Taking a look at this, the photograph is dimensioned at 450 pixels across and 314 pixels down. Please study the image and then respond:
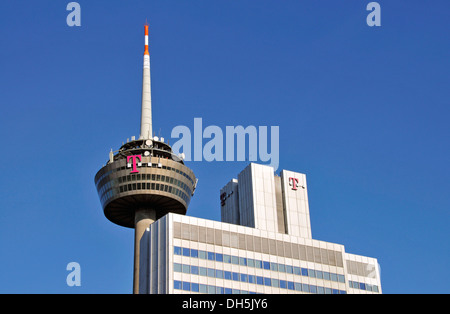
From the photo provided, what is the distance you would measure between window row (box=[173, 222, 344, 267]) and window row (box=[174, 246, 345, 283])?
2.06 metres

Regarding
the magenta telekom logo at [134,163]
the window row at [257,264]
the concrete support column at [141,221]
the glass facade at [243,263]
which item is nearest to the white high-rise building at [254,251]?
the window row at [257,264]

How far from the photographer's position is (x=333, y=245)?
136 meters

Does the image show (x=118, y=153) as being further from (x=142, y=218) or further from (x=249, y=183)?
(x=249, y=183)

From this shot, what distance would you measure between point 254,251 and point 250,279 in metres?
5.79

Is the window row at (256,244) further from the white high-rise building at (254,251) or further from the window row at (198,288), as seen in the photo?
the window row at (198,288)

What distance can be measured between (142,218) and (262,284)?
233 ft

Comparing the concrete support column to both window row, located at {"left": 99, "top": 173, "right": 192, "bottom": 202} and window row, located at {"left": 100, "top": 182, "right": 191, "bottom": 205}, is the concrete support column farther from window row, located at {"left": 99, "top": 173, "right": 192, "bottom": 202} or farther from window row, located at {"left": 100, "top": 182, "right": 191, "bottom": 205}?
window row, located at {"left": 99, "top": 173, "right": 192, "bottom": 202}

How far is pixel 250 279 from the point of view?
120750 millimetres

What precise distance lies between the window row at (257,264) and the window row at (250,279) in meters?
1.98

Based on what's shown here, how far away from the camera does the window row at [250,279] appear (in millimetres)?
114719

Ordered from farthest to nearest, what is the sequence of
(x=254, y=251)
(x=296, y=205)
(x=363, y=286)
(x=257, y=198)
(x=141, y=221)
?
(x=141, y=221)
(x=296, y=205)
(x=257, y=198)
(x=363, y=286)
(x=254, y=251)

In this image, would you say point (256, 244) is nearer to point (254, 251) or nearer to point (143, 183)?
point (254, 251)

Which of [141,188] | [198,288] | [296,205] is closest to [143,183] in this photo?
[141,188]
